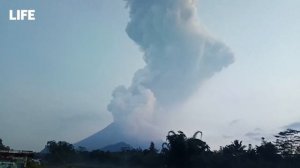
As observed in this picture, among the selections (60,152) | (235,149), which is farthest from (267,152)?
(60,152)

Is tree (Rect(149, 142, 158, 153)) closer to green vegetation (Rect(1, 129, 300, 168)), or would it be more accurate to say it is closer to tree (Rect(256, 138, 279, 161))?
green vegetation (Rect(1, 129, 300, 168))

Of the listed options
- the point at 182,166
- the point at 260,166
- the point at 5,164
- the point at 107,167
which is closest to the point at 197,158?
the point at 182,166

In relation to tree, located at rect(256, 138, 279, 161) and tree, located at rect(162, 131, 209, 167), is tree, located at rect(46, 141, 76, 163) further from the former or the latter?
tree, located at rect(256, 138, 279, 161)

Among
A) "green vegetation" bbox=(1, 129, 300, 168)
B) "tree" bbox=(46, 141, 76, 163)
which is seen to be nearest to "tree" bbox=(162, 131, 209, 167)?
"green vegetation" bbox=(1, 129, 300, 168)

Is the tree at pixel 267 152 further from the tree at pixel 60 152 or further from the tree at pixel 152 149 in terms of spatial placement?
the tree at pixel 60 152

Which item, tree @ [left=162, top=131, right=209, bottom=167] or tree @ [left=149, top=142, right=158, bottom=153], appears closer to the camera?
tree @ [left=162, top=131, right=209, bottom=167]

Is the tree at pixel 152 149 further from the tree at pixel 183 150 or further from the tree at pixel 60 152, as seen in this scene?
the tree at pixel 60 152

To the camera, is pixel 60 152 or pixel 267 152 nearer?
pixel 267 152

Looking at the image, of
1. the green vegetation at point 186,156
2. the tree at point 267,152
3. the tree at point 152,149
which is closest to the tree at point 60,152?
the green vegetation at point 186,156

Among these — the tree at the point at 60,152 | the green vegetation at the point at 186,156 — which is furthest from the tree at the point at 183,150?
the tree at the point at 60,152

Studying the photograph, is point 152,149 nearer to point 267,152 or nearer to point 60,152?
point 60,152

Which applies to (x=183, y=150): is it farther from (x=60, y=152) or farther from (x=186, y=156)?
(x=60, y=152)

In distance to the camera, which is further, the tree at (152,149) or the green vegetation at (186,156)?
the tree at (152,149)

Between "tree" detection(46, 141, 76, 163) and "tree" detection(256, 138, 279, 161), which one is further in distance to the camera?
"tree" detection(46, 141, 76, 163)
